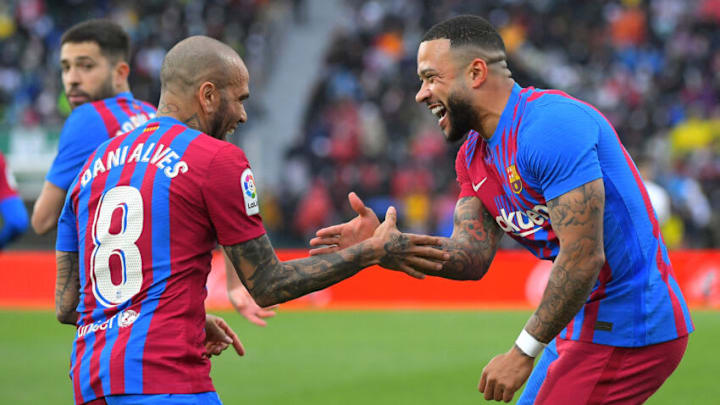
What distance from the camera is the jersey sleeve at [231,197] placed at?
3600 millimetres

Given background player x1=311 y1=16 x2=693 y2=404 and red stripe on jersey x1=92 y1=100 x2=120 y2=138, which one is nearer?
background player x1=311 y1=16 x2=693 y2=404

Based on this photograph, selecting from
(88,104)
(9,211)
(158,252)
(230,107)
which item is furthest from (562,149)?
(9,211)

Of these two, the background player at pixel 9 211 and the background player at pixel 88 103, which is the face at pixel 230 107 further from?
the background player at pixel 9 211

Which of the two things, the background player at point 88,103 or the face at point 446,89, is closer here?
the face at point 446,89

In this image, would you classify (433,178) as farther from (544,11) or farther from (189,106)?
(189,106)

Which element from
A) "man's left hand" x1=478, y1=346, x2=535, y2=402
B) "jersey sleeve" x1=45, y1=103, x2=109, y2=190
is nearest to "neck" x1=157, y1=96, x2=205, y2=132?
"man's left hand" x1=478, y1=346, x2=535, y2=402

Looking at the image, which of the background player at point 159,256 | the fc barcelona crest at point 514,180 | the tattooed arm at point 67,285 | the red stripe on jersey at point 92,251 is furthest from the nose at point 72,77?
the fc barcelona crest at point 514,180

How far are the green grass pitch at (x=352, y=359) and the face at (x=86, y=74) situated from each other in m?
3.58

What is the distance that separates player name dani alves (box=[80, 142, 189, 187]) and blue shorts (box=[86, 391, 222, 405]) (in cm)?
81

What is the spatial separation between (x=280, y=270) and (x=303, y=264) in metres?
0.14

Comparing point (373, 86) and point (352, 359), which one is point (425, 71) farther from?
point (373, 86)

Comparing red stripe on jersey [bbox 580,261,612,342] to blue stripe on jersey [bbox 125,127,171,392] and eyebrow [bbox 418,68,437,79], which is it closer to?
eyebrow [bbox 418,68,437,79]

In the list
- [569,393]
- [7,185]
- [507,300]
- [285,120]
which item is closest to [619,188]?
[569,393]

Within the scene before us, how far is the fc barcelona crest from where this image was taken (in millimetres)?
4328
